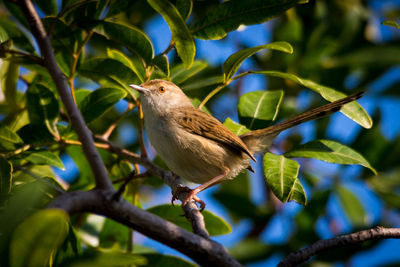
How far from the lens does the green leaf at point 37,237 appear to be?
1399mm

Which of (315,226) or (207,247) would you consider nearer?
(207,247)

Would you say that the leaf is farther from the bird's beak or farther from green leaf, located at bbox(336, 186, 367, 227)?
green leaf, located at bbox(336, 186, 367, 227)

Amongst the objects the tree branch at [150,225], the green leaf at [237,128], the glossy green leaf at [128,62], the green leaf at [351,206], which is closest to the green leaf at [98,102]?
the glossy green leaf at [128,62]

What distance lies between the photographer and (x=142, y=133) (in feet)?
11.0

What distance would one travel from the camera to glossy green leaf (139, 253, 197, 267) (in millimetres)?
2982

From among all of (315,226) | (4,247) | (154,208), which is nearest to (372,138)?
(315,226)

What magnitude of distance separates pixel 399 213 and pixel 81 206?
3.53m

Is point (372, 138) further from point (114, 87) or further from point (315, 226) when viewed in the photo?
point (114, 87)

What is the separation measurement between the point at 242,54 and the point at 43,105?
5.05 ft

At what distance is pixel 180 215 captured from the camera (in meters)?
3.15

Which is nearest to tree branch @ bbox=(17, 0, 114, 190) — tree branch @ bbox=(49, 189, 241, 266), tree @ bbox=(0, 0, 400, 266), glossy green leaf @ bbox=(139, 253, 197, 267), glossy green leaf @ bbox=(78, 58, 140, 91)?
tree @ bbox=(0, 0, 400, 266)

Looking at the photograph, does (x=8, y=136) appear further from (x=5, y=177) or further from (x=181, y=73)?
(x=181, y=73)

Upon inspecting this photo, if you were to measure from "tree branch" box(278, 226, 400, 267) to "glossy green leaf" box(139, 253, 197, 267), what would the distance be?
1.01 metres

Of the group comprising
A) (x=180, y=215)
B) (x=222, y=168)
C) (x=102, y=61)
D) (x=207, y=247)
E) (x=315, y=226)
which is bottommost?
(x=207, y=247)
